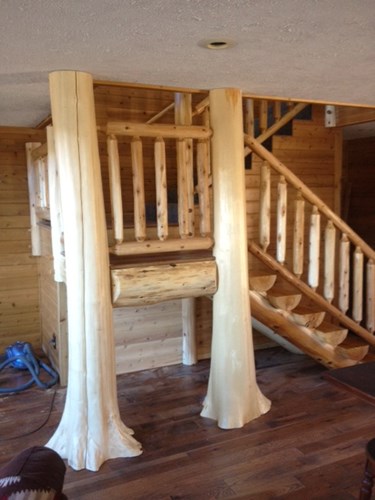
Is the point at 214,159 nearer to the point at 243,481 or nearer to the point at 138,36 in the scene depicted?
Answer: the point at 138,36

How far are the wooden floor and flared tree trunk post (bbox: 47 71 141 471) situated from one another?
20 centimetres

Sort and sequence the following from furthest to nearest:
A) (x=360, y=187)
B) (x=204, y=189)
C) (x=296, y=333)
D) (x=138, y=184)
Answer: (x=360, y=187)
(x=296, y=333)
(x=204, y=189)
(x=138, y=184)

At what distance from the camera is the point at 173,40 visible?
2189mm

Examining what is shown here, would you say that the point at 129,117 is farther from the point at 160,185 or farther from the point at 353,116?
the point at 353,116

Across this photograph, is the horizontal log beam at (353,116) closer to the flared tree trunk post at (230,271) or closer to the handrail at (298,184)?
the handrail at (298,184)

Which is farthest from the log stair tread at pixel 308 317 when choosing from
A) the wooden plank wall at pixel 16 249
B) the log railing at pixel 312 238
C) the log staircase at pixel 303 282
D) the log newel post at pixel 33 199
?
the wooden plank wall at pixel 16 249

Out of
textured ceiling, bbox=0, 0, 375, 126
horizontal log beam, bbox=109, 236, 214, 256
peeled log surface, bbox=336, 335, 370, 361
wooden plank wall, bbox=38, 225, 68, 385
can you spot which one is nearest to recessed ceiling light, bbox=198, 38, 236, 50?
textured ceiling, bbox=0, 0, 375, 126

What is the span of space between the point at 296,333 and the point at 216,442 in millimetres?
1217

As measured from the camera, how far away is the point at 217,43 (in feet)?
7.42

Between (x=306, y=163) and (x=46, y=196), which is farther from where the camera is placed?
(x=306, y=163)

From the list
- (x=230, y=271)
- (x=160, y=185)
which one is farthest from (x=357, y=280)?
(x=160, y=185)

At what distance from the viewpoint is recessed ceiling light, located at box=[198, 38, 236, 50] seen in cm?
221

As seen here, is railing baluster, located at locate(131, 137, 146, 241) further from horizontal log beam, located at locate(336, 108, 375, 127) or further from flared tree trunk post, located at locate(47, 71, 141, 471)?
horizontal log beam, located at locate(336, 108, 375, 127)

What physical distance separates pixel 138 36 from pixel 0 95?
155 cm
